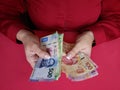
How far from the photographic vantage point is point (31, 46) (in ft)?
2.98

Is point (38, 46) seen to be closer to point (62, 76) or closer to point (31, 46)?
point (31, 46)

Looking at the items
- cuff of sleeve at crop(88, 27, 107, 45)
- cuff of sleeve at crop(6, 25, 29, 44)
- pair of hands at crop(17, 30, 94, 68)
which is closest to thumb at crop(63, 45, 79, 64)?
pair of hands at crop(17, 30, 94, 68)

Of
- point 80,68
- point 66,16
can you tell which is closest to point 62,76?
point 80,68

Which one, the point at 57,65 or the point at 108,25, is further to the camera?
the point at 108,25

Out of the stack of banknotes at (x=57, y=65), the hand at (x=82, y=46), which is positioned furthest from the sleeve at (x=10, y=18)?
the hand at (x=82, y=46)

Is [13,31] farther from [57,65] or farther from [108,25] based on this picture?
[108,25]

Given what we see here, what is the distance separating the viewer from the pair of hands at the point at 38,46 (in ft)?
2.94

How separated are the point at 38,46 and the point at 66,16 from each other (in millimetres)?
157

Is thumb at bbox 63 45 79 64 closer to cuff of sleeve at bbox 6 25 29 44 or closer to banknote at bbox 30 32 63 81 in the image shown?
banknote at bbox 30 32 63 81

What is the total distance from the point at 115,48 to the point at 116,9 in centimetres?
16

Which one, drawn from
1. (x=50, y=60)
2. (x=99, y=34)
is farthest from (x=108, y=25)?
(x=50, y=60)

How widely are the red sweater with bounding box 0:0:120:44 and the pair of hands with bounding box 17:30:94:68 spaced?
0.11 ft

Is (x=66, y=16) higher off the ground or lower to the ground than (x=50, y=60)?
higher

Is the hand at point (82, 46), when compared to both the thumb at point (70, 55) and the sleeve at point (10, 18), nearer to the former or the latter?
the thumb at point (70, 55)
